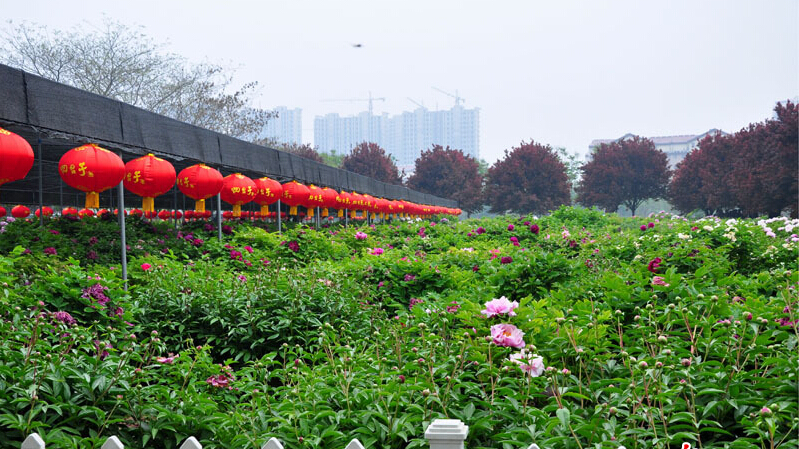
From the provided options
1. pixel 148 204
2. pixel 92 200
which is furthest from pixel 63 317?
pixel 148 204

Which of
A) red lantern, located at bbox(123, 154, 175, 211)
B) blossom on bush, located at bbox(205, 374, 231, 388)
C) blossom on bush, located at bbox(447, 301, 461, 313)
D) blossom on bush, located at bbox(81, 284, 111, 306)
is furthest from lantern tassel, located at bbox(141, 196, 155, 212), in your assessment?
blossom on bush, located at bbox(447, 301, 461, 313)

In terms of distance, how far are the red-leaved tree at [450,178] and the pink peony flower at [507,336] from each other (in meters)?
54.3

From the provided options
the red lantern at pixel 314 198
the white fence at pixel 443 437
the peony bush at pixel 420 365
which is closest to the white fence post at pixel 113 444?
the peony bush at pixel 420 365

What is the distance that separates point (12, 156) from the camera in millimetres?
4574

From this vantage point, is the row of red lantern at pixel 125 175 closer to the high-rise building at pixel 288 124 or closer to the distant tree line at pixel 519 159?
the distant tree line at pixel 519 159

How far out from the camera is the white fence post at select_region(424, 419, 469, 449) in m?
1.97

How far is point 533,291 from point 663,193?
5215 cm

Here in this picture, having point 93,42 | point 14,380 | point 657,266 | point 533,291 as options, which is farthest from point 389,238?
point 93,42

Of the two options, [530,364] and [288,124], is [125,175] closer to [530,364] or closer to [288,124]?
[530,364]

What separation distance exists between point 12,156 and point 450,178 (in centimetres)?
5369

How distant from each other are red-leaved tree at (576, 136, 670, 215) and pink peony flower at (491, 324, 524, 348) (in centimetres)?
5267

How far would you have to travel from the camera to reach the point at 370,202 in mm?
21297

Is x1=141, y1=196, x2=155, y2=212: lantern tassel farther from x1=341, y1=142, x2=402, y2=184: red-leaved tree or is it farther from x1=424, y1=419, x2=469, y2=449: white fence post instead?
x1=341, y1=142, x2=402, y2=184: red-leaved tree

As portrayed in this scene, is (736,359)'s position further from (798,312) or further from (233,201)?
(233,201)
